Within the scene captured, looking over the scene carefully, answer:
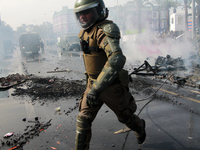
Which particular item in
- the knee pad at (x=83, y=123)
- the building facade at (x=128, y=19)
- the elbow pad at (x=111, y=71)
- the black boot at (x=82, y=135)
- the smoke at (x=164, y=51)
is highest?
the building facade at (x=128, y=19)

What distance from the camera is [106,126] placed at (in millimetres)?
3666

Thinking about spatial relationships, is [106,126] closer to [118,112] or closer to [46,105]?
[118,112]

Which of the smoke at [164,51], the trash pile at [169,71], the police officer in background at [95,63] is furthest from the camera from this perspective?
the smoke at [164,51]

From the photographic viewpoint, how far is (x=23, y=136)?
3.31 metres

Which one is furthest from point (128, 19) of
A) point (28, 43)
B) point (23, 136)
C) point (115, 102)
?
point (115, 102)

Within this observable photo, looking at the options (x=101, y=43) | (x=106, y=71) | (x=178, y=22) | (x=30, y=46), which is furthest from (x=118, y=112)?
(x=178, y=22)

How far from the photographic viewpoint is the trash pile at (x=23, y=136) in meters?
3.06

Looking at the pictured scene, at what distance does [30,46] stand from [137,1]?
29379mm

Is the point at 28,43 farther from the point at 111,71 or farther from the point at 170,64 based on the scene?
the point at 111,71

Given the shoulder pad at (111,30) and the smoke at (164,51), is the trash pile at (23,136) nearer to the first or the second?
the shoulder pad at (111,30)

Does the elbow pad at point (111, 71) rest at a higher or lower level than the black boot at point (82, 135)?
higher

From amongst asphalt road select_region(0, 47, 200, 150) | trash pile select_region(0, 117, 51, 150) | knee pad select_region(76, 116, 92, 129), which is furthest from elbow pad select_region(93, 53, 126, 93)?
trash pile select_region(0, 117, 51, 150)

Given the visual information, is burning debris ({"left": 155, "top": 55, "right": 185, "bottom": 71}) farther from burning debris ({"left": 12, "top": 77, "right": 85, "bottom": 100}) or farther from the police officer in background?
the police officer in background

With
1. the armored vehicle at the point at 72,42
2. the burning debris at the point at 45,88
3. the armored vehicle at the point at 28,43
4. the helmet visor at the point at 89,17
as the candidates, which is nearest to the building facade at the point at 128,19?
the armored vehicle at the point at 72,42
